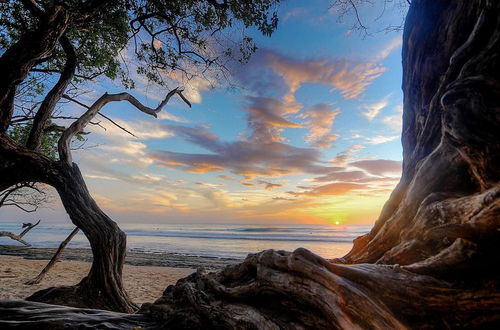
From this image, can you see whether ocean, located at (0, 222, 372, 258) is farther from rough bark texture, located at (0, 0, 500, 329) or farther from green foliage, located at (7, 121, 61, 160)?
rough bark texture, located at (0, 0, 500, 329)

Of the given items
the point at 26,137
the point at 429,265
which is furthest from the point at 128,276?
the point at 429,265

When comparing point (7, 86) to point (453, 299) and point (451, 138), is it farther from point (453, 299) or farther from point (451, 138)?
point (453, 299)

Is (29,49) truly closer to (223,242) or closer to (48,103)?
(48,103)

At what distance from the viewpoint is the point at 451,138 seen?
2029 mm

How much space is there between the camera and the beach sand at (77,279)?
30.5 feet

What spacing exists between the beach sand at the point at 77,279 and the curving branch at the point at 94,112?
6037 mm

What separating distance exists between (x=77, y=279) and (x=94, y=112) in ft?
33.9

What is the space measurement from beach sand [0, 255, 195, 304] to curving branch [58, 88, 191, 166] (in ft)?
19.8

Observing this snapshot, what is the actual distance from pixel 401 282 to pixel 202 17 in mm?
6603

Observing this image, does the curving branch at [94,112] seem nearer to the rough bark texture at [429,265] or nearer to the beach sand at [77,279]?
the rough bark texture at [429,265]

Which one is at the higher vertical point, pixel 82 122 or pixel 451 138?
pixel 82 122

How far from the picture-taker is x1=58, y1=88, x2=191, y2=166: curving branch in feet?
16.0

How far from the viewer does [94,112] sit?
5527 millimetres

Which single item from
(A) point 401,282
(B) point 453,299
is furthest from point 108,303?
(B) point 453,299
